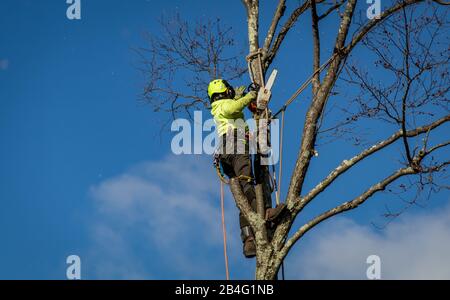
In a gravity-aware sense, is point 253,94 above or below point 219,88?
below

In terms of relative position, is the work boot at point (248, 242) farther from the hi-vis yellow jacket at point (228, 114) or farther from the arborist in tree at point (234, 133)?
the hi-vis yellow jacket at point (228, 114)

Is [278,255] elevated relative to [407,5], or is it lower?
lower

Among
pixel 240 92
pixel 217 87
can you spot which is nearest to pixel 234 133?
pixel 240 92

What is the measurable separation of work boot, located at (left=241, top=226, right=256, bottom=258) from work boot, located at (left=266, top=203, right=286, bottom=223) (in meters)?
0.37

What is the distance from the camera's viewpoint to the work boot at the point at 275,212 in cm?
999

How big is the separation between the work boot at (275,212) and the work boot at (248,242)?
366 millimetres

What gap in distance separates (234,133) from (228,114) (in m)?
0.23

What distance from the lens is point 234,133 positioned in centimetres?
1104

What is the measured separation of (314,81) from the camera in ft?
35.0

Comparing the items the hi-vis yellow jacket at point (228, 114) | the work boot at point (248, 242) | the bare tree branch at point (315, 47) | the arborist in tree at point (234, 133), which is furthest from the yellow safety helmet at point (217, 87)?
the work boot at point (248, 242)

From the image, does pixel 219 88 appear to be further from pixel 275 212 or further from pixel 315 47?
pixel 275 212
